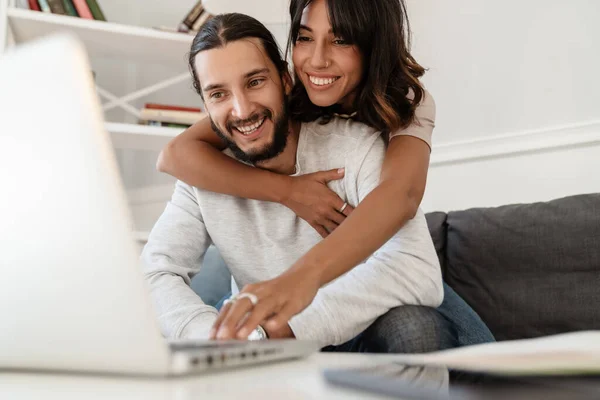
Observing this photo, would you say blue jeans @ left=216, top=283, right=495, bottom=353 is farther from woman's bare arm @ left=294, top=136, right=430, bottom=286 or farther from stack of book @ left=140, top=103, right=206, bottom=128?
stack of book @ left=140, top=103, right=206, bottom=128

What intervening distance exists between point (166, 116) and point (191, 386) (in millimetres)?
2301

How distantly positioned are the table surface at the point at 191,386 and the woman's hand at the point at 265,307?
14 centimetres

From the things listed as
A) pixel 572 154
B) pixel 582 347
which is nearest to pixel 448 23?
pixel 572 154

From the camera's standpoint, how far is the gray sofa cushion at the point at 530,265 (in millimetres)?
1563

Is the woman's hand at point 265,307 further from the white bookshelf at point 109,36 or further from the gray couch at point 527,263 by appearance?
the white bookshelf at point 109,36

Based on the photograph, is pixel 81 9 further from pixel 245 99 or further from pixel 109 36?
pixel 245 99

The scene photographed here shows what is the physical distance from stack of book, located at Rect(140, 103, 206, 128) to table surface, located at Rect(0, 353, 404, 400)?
2.16 meters

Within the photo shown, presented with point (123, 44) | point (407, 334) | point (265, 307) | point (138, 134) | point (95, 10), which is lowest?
point (407, 334)

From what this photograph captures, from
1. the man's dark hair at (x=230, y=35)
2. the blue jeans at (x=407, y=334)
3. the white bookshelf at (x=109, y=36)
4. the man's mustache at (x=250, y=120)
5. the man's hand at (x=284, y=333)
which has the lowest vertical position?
the blue jeans at (x=407, y=334)

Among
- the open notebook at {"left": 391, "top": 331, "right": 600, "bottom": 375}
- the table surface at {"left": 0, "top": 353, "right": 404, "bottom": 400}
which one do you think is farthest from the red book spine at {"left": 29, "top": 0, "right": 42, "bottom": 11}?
the open notebook at {"left": 391, "top": 331, "right": 600, "bottom": 375}

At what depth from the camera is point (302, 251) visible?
141 centimetres

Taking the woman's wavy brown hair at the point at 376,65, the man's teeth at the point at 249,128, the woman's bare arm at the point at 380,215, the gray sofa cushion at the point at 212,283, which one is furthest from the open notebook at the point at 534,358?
the gray sofa cushion at the point at 212,283

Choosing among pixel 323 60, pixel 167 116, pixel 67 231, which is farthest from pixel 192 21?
pixel 67 231

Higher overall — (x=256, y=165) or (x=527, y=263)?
(x=256, y=165)
